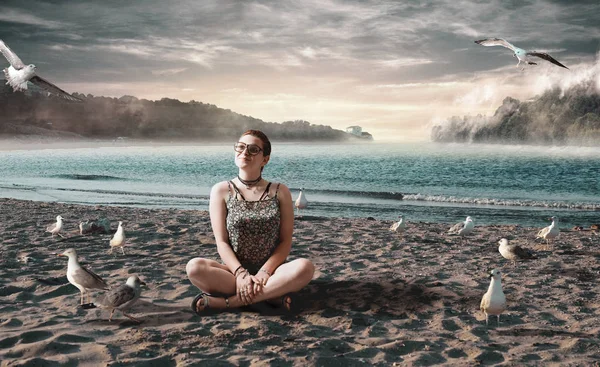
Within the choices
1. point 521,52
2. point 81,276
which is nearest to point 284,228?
point 81,276

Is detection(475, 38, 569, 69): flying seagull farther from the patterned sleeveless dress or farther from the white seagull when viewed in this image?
the patterned sleeveless dress

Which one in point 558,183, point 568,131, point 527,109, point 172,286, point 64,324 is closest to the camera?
point 64,324

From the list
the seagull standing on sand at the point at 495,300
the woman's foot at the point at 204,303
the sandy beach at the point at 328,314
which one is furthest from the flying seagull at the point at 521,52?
the woman's foot at the point at 204,303

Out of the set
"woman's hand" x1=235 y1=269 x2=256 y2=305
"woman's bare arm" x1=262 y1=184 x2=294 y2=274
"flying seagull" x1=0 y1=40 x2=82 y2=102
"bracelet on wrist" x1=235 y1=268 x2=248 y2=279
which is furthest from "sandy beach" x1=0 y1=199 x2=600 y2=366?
"flying seagull" x1=0 y1=40 x2=82 y2=102

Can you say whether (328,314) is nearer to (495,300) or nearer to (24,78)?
(495,300)

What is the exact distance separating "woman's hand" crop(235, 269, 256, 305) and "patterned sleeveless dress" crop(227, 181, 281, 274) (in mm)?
265

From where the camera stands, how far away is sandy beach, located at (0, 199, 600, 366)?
145 inches

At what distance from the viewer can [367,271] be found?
6.17 metres

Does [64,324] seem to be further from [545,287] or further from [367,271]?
[545,287]

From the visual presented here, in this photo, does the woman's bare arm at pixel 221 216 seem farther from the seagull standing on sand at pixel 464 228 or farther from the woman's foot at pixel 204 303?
the seagull standing on sand at pixel 464 228

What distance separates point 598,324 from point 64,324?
4620 millimetres

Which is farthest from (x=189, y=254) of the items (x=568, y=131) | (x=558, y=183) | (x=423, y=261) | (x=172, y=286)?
(x=568, y=131)

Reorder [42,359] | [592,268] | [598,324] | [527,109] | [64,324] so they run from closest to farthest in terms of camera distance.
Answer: [42,359], [64,324], [598,324], [592,268], [527,109]

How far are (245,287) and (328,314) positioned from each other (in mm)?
848
